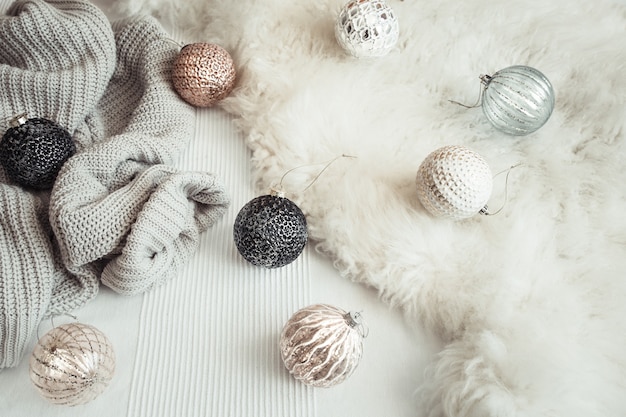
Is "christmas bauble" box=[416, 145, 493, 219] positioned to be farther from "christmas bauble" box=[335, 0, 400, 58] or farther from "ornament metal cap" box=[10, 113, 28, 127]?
"ornament metal cap" box=[10, 113, 28, 127]

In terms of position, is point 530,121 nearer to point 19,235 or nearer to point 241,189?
point 241,189

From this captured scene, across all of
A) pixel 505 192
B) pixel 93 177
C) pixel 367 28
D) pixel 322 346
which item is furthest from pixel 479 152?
pixel 93 177

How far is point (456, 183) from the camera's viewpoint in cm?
63

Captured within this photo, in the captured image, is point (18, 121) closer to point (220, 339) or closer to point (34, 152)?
point (34, 152)

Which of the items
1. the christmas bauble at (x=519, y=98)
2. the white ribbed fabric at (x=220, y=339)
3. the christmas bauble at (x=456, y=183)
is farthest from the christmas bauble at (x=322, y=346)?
the christmas bauble at (x=519, y=98)

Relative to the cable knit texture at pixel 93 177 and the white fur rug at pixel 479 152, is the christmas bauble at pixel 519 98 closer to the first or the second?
the white fur rug at pixel 479 152

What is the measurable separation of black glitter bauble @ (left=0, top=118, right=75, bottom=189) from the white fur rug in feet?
0.91

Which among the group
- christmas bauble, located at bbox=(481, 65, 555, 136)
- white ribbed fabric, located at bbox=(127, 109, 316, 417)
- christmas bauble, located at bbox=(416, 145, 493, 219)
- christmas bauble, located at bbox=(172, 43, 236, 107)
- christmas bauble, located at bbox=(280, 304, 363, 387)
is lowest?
white ribbed fabric, located at bbox=(127, 109, 316, 417)

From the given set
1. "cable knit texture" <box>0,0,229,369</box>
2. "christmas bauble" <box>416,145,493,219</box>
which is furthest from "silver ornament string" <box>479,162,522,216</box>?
"cable knit texture" <box>0,0,229,369</box>

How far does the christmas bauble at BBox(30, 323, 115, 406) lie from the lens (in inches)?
20.3

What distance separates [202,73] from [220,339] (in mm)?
412

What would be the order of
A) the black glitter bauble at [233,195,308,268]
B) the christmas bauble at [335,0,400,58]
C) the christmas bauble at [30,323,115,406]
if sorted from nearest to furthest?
the christmas bauble at [30,323,115,406], the black glitter bauble at [233,195,308,268], the christmas bauble at [335,0,400,58]

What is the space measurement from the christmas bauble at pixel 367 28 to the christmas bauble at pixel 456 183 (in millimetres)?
221

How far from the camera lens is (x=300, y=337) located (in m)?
0.56
